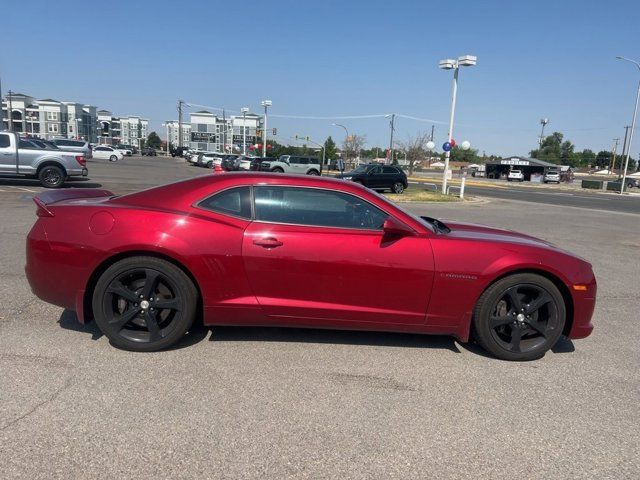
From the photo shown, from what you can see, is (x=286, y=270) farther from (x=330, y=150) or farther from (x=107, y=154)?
(x=330, y=150)

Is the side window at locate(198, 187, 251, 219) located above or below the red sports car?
above

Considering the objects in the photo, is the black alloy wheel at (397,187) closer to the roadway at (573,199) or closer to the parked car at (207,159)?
the roadway at (573,199)

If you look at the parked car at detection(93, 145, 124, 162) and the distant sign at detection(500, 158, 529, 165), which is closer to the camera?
the parked car at detection(93, 145, 124, 162)

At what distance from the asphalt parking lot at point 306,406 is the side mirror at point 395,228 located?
1.05 metres

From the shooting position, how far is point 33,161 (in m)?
16.4

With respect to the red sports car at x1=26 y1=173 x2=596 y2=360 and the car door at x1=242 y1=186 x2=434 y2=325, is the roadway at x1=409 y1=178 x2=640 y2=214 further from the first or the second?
the car door at x1=242 y1=186 x2=434 y2=325

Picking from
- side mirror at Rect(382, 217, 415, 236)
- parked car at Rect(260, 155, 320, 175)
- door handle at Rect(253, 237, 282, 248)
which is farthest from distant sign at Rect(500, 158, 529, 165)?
door handle at Rect(253, 237, 282, 248)

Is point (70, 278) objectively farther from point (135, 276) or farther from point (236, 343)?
point (236, 343)

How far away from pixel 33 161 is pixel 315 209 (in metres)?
16.1

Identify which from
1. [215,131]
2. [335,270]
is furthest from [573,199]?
[215,131]

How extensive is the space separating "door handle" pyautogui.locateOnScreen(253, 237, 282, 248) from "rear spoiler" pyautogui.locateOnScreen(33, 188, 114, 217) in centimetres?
173

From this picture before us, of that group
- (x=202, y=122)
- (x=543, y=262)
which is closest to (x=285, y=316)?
(x=543, y=262)

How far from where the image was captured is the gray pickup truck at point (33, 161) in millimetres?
16188

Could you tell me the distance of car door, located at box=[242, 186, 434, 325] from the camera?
3703 millimetres
